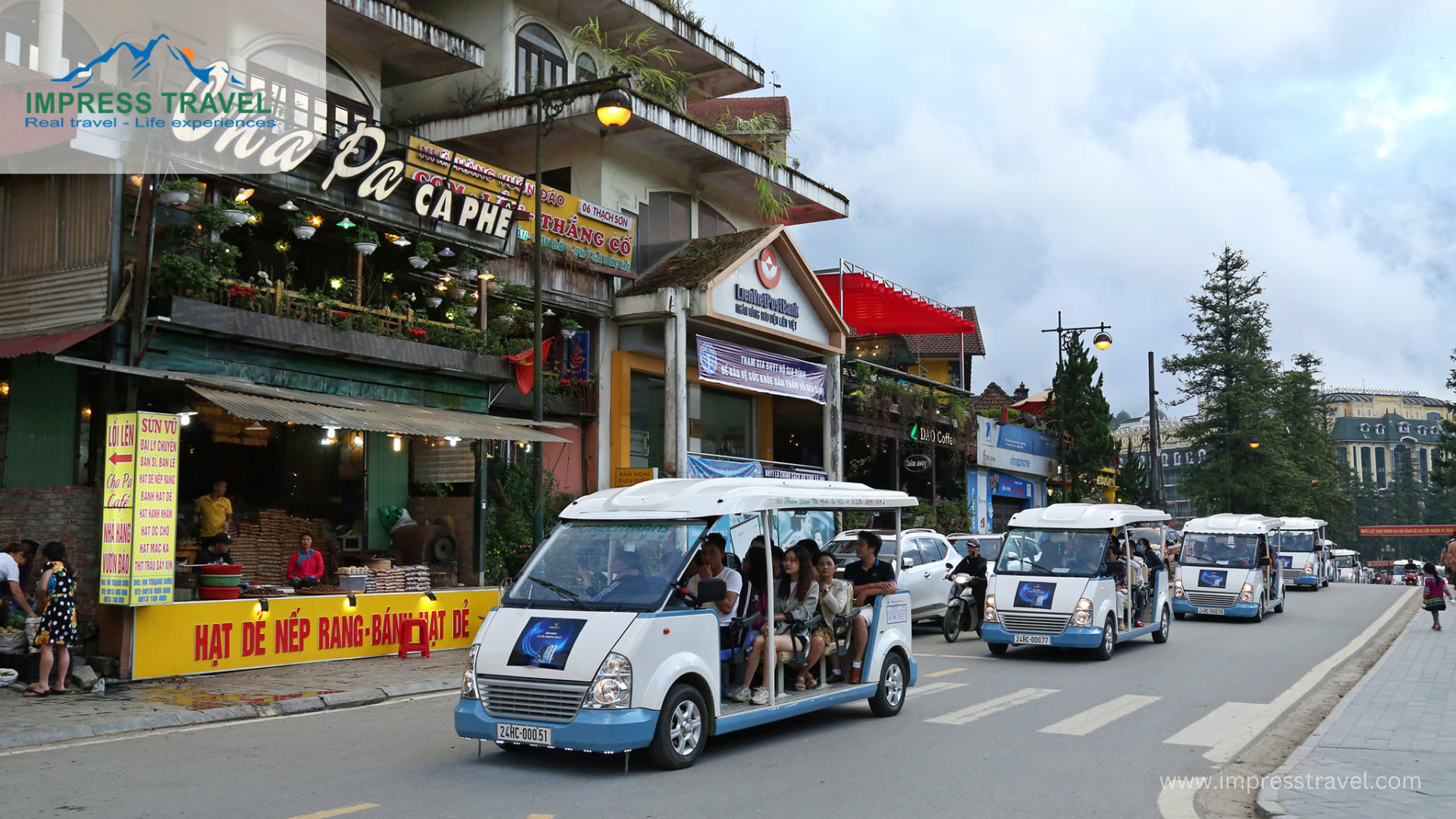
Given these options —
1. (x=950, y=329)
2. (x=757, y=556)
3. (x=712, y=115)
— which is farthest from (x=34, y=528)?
(x=950, y=329)

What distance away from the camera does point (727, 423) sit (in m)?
28.7

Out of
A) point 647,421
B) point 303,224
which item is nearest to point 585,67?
point 647,421

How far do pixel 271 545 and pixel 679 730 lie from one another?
37.9ft

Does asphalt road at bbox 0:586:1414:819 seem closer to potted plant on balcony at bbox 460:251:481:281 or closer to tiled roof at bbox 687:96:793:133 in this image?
potted plant on balcony at bbox 460:251:481:281

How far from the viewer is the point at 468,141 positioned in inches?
993

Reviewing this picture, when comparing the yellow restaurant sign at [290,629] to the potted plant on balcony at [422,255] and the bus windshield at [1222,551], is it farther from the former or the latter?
the bus windshield at [1222,551]

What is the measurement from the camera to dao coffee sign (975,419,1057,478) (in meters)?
38.0

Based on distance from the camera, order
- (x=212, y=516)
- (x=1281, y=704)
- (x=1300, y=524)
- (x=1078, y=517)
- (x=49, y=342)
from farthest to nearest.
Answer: (x=1300, y=524) < (x=1078, y=517) < (x=212, y=516) < (x=49, y=342) < (x=1281, y=704)

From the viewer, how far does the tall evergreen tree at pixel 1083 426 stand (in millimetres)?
41719

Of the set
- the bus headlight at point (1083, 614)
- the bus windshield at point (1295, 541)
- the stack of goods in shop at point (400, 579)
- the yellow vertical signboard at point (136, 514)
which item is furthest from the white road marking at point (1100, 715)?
the bus windshield at point (1295, 541)

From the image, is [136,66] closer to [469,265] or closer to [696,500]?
[469,265]

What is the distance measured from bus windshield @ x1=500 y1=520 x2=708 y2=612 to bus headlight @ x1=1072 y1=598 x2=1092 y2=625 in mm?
8366

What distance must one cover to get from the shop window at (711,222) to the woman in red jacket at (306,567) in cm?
1532

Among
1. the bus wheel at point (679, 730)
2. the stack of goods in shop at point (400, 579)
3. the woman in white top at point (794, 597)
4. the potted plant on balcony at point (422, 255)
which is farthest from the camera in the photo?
the potted plant on balcony at point (422, 255)
